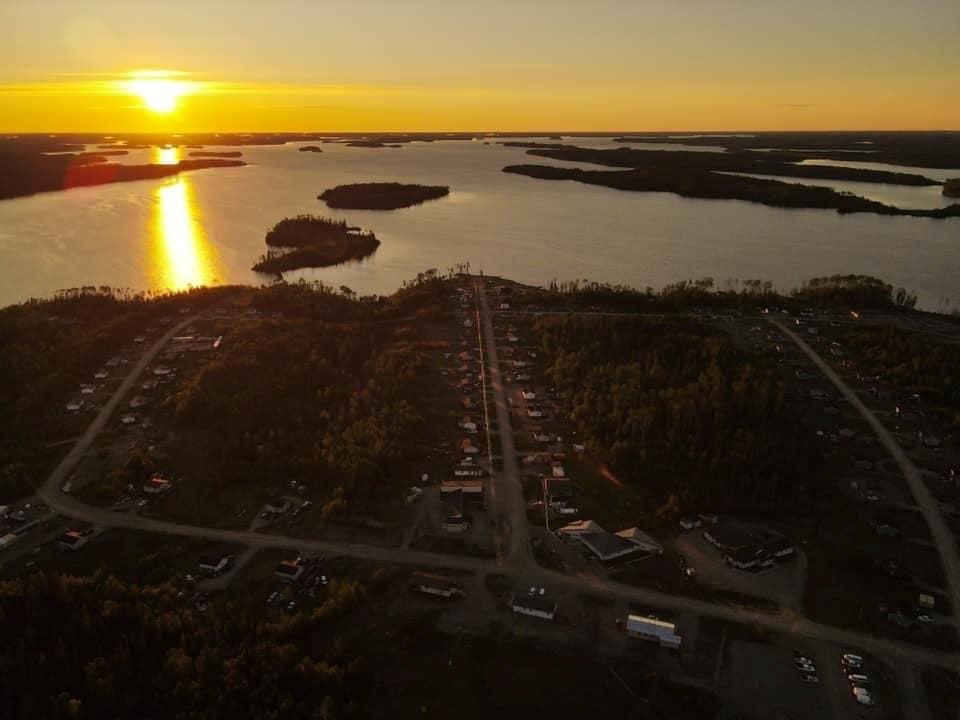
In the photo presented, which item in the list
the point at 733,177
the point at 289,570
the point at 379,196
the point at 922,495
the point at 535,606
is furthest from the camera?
the point at 733,177

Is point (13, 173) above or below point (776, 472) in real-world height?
above

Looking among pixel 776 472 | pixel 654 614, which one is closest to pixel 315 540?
pixel 654 614

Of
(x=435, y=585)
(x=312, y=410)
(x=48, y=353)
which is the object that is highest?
(x=48, y=353)

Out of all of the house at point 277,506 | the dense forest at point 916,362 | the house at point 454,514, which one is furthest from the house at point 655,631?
the dense forest at point 916,362

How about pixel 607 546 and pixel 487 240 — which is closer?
Answer: pixel 607 546

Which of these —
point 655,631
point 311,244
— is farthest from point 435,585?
point 311,244

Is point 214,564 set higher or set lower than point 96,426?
lower

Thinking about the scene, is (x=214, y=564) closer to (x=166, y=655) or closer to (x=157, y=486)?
(x=166, y=655)

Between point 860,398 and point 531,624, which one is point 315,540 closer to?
point 531,624
